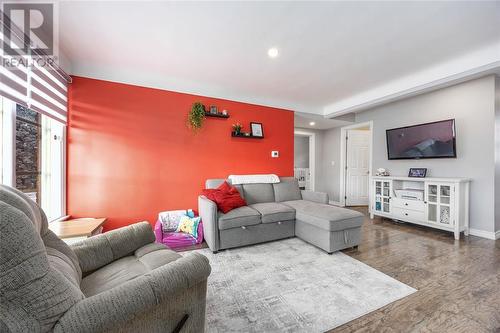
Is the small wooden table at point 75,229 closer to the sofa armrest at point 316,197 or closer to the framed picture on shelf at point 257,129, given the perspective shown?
the framed picture on shelf at point 257,129

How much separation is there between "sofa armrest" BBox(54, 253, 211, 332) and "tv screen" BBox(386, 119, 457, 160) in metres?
4.18

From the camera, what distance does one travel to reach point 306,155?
7.48m

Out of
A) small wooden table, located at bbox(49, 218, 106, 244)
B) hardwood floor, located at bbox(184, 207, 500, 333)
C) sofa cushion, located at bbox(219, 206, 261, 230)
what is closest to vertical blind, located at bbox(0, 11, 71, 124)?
small wooden table, located at bbox(49, 218, 106, 244)

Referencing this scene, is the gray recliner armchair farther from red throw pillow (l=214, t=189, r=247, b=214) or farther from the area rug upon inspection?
red throw pillow (l=214, t=189, r=247, b=214)

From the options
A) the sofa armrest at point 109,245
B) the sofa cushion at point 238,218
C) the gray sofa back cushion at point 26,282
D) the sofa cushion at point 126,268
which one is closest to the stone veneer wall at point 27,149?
the sofa armrest at point 109,245

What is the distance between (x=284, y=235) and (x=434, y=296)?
1.59 metres

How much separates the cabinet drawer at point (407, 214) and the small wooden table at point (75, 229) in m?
4.57

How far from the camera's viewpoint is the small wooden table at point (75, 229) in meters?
1.92

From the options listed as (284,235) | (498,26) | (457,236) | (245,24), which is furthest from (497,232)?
(245,24)

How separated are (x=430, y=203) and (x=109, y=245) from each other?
14.2 feet

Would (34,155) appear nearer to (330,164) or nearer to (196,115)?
(196,115)

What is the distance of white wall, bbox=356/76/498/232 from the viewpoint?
2.88m

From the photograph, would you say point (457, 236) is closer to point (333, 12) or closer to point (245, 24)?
point (333, 12)

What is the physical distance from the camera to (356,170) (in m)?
5.33
